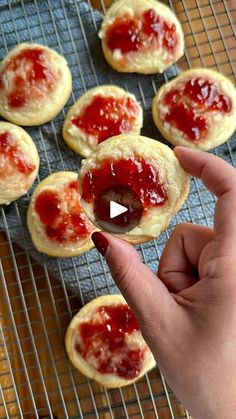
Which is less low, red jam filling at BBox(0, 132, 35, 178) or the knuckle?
the knuckle

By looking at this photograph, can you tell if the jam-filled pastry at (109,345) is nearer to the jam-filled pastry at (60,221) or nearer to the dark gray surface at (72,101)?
the dark gray surface at (72,101)

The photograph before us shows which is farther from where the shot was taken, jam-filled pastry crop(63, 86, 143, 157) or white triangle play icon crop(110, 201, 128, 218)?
jam-filled pastry crop(63, 86, 143, 157)

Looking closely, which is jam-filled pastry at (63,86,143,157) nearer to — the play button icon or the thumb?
the play button icon

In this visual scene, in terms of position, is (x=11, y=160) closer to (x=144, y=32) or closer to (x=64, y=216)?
(x=64, y=216)

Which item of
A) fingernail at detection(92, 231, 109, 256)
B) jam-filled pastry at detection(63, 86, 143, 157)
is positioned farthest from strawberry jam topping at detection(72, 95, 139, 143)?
fingernail at detection(92, 231, 109, 256)

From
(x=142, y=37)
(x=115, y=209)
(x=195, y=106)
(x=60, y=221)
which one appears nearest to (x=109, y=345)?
(x=60, y=221)

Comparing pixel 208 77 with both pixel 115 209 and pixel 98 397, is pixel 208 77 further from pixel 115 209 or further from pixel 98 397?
pixel 98 397

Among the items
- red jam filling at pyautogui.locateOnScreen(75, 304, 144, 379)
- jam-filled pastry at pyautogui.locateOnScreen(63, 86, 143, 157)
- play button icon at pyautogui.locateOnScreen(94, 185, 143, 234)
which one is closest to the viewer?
play button icon at pyautogui.locateOnScreen(94, 185, 143, 234)
